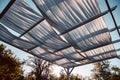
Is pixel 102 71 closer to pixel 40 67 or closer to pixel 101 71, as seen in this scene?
pixel 101 71

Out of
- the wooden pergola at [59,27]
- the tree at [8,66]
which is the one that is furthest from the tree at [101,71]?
the wooden pergola at [59,27]

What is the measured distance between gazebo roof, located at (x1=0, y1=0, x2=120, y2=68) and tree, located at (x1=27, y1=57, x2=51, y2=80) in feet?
65.2

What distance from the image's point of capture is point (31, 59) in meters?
28.2

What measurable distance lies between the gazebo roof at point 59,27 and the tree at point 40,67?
19.9 metres

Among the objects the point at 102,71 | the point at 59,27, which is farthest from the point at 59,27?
the point at 102,71

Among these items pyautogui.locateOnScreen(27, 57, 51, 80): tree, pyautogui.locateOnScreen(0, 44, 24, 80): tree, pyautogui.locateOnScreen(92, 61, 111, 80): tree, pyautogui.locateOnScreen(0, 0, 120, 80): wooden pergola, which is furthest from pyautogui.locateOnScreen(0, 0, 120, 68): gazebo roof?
pyautogui.locateOnScreen(27, 57, 51, 80): tree

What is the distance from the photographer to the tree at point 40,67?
27328 millimetres

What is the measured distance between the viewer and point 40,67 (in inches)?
1084

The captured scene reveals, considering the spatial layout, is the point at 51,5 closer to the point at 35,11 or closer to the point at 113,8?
the point at 35,11

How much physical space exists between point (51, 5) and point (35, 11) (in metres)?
0.75

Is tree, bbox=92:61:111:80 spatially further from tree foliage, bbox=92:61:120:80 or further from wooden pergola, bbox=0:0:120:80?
wooden pergola, bbox=0:0:120:80

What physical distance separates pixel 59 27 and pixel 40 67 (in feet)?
76.5

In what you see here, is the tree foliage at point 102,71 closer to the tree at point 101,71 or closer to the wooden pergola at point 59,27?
the tree at point 101,71

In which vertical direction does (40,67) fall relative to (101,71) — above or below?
above
